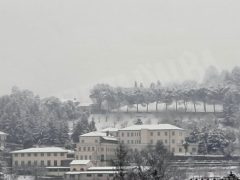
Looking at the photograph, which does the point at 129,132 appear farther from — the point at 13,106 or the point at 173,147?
the point at 13,106

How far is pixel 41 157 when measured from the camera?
9250cm

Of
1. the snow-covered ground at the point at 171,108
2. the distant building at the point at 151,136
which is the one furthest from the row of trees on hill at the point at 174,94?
the distant building at the point at 151,136

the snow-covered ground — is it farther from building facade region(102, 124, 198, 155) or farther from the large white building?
building facade region(102, 124, 198, 155)

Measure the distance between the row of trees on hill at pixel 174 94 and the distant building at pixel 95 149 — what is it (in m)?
16.6

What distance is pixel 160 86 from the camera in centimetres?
12231

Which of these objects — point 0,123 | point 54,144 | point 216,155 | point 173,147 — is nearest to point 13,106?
point 0,123

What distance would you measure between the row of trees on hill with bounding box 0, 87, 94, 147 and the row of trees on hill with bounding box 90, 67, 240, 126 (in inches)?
138

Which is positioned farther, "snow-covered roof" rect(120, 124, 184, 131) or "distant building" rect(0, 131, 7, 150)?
"snow-covered roof" rect(120, 124, 184, 131)

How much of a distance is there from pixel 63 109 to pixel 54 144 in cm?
1407

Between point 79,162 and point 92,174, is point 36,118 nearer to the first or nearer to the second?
point 79,162

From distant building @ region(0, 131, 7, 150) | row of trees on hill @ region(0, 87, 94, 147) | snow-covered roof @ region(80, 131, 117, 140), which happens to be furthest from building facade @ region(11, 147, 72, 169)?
row of trees on hill @ region(0, 87, 94, 147)

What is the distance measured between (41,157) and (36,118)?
1157 cm

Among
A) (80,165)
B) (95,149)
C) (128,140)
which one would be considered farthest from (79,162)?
(128,140)

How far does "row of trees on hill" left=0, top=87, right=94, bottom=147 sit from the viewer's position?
98.1 meters
